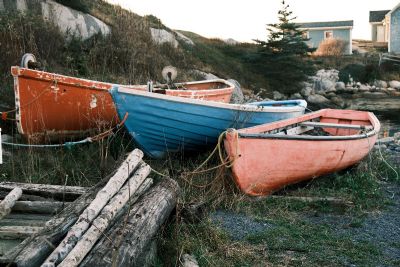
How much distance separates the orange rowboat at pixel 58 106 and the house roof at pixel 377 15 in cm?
5119

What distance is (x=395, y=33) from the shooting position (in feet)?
147

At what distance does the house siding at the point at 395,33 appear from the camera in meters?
44.4

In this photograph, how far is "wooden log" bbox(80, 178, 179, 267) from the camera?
3326 mm

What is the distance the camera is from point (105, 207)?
3.98 meters

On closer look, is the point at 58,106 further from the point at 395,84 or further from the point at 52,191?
the point at 395,84

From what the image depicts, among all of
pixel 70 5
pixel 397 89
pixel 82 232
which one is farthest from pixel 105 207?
pixel 397 89

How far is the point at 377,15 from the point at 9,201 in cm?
A: 5641

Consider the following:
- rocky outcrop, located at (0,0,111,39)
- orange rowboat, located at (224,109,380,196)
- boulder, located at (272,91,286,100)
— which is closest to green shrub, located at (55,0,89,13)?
rocky outcrop, located at (0,0,111,39)

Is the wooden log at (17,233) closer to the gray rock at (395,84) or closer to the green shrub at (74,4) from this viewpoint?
the green shrub at (74,4)

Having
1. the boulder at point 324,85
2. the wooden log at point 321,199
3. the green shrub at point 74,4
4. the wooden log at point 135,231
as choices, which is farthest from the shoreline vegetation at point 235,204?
the boulder at point 324,85

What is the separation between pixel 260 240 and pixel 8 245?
244cm

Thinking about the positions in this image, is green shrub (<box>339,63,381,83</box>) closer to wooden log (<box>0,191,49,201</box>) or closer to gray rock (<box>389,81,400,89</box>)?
gray rock (<box>389,81,400,89</box>)

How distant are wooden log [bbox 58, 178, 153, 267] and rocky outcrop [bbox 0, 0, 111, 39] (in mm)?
10316

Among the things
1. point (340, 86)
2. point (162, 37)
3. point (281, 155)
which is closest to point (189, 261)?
point (281, 155)
